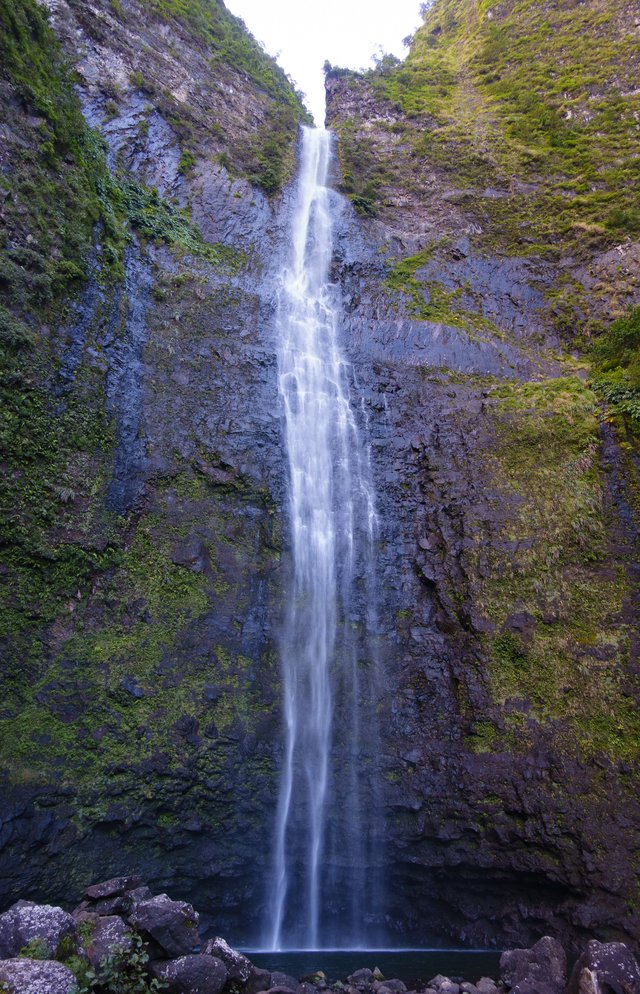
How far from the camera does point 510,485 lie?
421 inches

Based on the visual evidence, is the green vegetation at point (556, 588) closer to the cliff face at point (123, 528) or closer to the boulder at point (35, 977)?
the cliff face at point (123, 528)

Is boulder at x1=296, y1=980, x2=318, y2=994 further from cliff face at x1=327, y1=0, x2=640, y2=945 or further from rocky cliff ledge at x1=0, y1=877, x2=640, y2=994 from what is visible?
cliff face at x1=327, y1=0, x2=640, y2=945

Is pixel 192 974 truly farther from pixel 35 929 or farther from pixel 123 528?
pixel 123 528

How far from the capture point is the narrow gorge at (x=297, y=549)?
783 cm

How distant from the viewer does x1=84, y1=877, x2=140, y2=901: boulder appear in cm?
654

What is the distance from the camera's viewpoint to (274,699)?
30.0 ft

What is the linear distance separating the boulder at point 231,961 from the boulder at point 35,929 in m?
1.47

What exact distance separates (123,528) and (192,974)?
5865 mm

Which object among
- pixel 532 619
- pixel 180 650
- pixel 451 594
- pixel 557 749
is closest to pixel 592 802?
pixel 557 749

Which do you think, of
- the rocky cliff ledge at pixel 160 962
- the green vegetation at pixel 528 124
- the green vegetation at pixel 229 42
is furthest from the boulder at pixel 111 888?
the green vegetation at pixel 229 42

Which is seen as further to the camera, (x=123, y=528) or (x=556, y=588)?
(x=556, y=588)

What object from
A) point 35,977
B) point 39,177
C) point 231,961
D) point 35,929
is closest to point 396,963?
point 231,961

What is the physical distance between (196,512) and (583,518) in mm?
6980

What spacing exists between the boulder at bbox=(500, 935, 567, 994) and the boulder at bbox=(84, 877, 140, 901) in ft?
14.7
